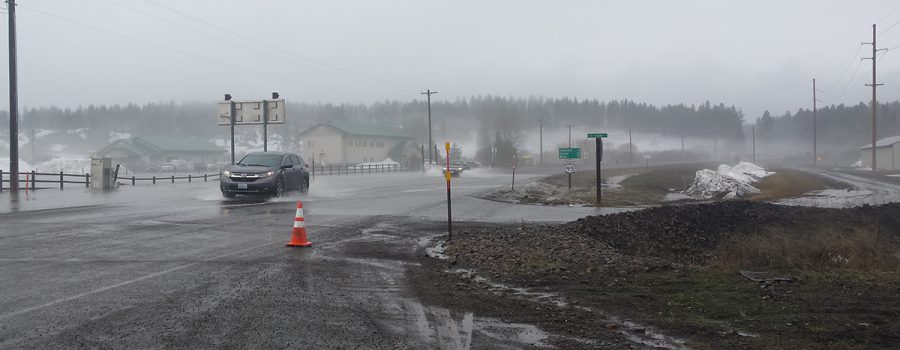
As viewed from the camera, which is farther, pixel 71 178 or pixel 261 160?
pixel 71 178

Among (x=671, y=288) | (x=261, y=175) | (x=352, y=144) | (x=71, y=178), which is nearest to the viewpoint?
(x=671, y=288)

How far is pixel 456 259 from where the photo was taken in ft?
29.9

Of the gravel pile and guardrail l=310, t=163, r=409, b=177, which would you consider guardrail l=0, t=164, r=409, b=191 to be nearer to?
guardrail l=310, t=163, r=409, b=177

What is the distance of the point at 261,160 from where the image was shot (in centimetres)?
2094

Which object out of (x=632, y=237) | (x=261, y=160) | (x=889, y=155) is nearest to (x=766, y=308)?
(x=632, y=237)

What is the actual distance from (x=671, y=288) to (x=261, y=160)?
1655cm

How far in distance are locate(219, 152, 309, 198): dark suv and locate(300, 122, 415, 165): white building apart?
67.9 m

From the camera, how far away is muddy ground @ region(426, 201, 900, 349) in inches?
201

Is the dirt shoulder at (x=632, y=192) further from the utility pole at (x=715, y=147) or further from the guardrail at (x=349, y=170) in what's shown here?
the utility pole at (x=715, y=147)

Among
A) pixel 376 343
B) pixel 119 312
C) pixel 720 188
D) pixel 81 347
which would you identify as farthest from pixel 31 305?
pixel 720 188

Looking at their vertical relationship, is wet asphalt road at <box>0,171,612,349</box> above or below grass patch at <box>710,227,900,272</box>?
above

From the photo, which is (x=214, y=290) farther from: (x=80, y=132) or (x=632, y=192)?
(x=80, y=132)

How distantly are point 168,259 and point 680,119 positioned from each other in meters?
163

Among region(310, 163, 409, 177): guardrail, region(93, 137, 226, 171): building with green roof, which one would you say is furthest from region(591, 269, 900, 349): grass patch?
region(93, 137, 226, 171): building with green roof
